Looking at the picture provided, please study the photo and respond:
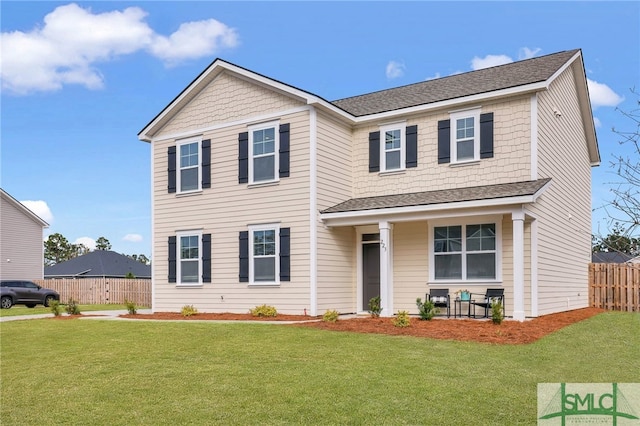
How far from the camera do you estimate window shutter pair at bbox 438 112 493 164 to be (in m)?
16.4

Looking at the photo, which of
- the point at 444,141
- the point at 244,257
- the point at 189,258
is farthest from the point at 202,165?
the point at 444,141

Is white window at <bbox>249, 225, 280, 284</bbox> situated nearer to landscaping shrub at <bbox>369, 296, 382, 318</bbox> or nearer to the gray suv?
landscaping shrub at <bbox>369, 296, 382, 318</bbox>

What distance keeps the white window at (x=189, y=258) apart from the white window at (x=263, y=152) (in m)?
3.06

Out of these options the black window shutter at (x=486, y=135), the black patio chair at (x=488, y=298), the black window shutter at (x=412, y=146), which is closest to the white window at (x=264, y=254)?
the black window shutter at (x=412, y=146)

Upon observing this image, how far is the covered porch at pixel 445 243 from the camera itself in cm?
1490

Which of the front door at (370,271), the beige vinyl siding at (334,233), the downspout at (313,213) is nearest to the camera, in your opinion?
the downspout at (313,213)

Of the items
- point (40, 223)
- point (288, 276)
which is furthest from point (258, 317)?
point (40, 223)

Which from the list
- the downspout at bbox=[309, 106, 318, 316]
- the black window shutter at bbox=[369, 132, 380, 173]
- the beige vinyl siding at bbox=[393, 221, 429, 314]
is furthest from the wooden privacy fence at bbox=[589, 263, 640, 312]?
the downspout at bbox=[309, 106, 318, 316]

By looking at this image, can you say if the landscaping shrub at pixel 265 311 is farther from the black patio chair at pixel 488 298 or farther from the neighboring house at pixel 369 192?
the black patio chair at pixel 488 298

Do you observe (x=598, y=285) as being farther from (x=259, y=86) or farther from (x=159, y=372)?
(x=159, y=372)

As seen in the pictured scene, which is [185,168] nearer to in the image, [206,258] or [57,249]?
[206,258]

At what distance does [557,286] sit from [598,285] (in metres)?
5.81

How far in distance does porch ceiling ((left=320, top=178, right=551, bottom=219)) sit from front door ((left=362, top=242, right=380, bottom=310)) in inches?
61.1

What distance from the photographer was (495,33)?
14.6 metres
